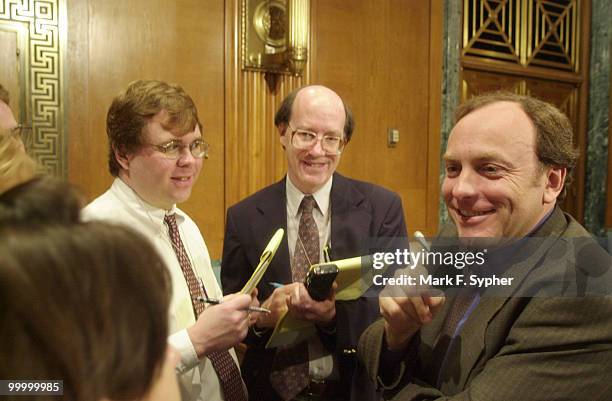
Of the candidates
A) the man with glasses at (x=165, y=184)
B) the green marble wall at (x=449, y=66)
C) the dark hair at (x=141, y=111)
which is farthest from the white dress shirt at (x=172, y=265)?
the green marble wall at (x=449, y=66)

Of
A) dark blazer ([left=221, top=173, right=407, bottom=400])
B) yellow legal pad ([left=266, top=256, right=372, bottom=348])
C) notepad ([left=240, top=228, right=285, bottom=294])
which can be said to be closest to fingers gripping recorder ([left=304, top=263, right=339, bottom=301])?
yellow legal pad ([left=266, top=256, right=372, bottom=348])

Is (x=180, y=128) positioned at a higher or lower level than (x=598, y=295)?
higher

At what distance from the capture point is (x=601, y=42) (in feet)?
15.9

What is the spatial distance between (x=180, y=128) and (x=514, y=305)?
40.4 inches

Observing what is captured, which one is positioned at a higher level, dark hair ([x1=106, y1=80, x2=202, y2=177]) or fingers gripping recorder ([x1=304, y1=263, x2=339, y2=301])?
dark hair ([x1=106, y1=80, x2=202, y2=177])

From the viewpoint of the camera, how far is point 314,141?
80.5 inches

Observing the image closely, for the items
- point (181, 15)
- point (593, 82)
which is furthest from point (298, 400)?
point (593, 82)

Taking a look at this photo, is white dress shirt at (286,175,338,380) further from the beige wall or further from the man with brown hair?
the beige wall

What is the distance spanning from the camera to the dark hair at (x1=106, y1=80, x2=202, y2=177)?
1.52m

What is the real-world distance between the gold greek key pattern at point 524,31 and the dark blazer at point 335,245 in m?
2.84

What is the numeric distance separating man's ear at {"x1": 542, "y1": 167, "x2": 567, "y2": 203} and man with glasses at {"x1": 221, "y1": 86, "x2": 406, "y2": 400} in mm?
670

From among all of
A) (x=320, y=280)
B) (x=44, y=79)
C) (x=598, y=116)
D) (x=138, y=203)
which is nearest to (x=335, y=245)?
(x=320, y=280)

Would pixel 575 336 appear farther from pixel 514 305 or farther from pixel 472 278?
pixel 472 278

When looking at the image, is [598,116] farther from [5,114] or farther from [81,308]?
[81,308]
